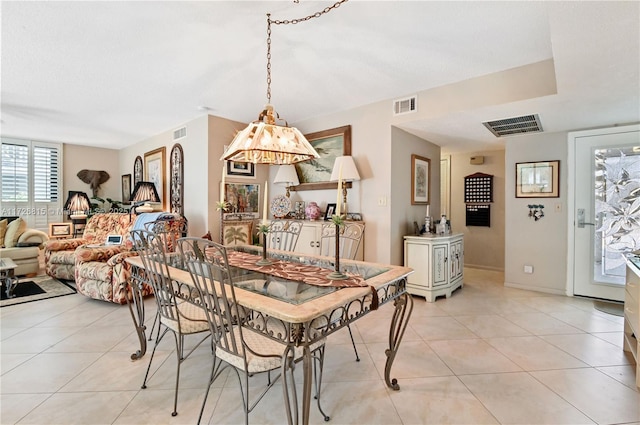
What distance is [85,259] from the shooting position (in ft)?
11.8

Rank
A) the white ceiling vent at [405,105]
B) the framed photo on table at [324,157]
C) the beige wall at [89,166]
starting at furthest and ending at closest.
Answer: the beige wall at [89,166] → the framed photo on table at [324,157] → the white ceiling vent at [405,105]

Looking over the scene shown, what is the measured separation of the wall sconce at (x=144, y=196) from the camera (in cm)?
471

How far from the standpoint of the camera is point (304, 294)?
142 centimetres

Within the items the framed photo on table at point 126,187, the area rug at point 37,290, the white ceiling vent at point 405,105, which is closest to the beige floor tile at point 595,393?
the white ceiling vent at point 405,105

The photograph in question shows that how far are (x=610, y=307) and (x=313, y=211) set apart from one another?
11.5ft

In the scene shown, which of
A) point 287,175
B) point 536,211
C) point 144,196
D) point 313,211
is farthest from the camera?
point 144,196

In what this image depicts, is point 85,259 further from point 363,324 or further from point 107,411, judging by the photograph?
point 363,324

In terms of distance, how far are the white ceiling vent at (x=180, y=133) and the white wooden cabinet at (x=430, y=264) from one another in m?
3.65

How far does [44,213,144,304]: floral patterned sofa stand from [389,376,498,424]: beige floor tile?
2.97 meters

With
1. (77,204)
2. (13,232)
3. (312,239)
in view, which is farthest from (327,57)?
(13,232)

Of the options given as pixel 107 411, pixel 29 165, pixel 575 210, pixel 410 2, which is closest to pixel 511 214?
pixel 575 210

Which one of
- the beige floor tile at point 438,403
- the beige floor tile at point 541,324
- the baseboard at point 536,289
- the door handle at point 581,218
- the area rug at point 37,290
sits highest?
the door handle at point 581,218

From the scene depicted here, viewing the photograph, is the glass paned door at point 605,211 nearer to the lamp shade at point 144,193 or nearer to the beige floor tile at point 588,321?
the beige floor tile at point 588,321

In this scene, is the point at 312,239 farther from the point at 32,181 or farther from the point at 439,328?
the point at 32,181
